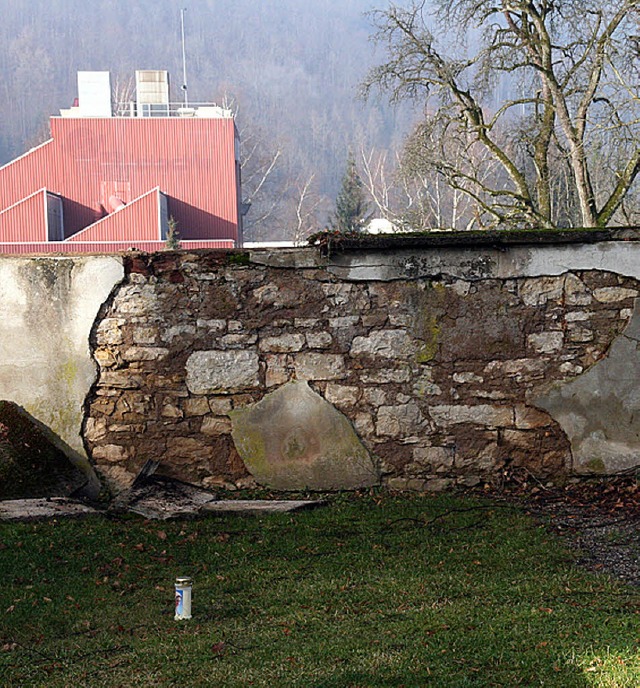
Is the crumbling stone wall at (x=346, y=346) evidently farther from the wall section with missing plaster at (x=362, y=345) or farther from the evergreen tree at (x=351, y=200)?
the evergreen tree at (x=351, y=200)

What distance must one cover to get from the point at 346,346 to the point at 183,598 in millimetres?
3112

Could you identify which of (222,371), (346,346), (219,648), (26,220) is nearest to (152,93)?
(26,220)

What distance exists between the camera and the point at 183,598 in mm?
4145

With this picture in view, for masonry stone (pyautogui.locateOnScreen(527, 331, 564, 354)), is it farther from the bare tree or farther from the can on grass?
the bare tree

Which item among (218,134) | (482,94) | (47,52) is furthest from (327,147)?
(482,94)

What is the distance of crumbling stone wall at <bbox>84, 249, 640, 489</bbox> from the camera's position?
6.88m

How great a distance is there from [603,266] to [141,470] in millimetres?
3983

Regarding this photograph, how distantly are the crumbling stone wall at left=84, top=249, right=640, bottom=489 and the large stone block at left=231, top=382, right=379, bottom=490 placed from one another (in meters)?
0.09

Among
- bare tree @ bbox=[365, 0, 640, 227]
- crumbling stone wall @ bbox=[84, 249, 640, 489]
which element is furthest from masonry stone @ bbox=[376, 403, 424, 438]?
bare tree @ bbox=[365, 0, 640, 227]

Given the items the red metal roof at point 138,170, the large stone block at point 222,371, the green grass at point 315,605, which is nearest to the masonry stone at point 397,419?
the green grass at point 315,605

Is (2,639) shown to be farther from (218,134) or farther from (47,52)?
(47,52)

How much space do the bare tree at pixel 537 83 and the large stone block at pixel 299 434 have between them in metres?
11.9

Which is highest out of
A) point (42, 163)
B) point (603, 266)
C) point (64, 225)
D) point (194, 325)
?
point (42, 163)

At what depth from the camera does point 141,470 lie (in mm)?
6867
